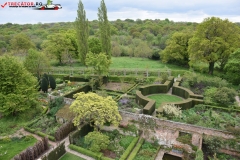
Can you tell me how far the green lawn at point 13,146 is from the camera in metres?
14.1

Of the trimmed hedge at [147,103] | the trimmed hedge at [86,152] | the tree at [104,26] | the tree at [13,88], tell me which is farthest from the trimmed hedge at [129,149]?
the tree at [104,26]

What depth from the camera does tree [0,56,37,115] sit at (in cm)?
1859

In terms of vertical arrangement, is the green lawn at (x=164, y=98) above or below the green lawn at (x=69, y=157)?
above

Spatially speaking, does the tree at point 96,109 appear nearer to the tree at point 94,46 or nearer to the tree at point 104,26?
the tree at point 104,26

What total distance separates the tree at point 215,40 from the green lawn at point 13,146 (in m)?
27.1

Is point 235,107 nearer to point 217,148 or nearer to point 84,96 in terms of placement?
point 217,148

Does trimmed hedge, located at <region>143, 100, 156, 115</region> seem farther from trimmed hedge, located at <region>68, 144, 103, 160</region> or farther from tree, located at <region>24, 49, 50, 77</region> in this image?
tree, located at <region>24, 49, 50, 77</region>

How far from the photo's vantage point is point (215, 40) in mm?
27969

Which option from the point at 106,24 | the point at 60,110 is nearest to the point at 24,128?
the point at 60,110

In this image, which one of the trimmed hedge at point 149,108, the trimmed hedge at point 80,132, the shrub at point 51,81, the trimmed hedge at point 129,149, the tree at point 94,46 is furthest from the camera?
the tree at point 94,46

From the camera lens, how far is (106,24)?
96.7 feet

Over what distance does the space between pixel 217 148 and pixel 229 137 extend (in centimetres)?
133

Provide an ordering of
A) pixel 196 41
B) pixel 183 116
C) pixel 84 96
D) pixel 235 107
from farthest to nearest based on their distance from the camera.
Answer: pixel 196 41
pixel 235 107
pixel 183 116
pixel 84 96

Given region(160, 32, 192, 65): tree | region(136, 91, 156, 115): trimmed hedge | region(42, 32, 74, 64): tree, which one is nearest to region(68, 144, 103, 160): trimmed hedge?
region(136, 91, 156, 115): trimmed hedge
